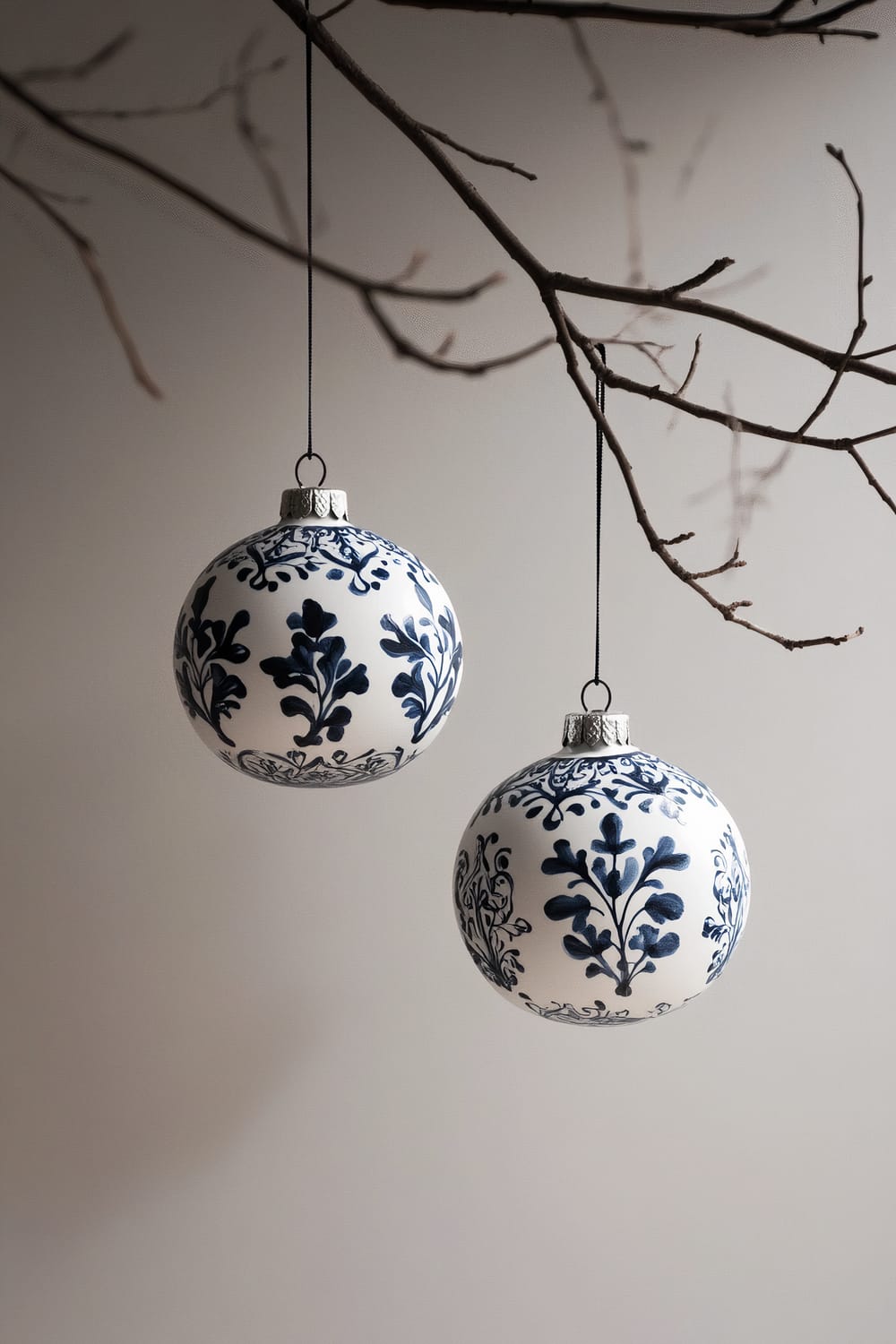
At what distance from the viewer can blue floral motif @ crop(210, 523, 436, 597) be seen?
0.67 meters

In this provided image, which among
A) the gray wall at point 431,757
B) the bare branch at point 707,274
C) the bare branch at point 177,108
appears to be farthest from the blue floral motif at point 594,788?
the bare branch at point 177,108

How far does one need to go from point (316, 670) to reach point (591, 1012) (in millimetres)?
258

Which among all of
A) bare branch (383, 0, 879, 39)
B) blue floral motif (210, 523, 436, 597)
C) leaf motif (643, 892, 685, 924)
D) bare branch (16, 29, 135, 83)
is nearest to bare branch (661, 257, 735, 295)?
bare branch (383, 0, 879, 39)

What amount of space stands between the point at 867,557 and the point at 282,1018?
83 centimetres

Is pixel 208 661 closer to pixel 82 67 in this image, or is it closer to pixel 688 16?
pixel 688 16

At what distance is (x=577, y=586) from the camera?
4.18ft

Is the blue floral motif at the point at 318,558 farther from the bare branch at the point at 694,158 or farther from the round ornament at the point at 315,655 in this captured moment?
the bare branch at the point at 694,158

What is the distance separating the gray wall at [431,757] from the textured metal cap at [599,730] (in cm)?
52

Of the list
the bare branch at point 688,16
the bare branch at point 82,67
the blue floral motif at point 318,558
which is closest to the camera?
the bare branch at point 688,16

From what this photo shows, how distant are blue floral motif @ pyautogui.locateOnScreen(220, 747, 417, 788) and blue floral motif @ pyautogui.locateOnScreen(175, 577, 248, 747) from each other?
26 mm

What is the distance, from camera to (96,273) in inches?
47.7

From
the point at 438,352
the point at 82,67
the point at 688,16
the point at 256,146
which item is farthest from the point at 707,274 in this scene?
the point at 82,67

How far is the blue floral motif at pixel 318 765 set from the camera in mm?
676

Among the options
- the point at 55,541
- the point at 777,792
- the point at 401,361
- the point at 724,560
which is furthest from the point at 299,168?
the point at 777,792
